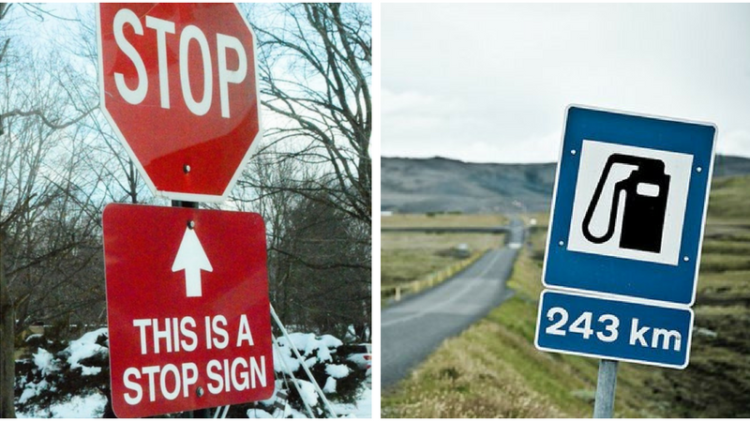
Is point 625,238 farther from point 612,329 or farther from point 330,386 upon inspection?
point 330,386

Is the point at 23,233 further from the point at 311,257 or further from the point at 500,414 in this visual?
the point at 500,414

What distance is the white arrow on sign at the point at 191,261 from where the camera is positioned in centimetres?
139

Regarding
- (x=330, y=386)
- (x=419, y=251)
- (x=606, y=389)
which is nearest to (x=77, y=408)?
(x=330, y=386)

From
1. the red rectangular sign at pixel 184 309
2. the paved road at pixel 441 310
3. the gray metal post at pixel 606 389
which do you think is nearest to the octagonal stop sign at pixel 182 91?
the red rectangular sign at pixel 184 309

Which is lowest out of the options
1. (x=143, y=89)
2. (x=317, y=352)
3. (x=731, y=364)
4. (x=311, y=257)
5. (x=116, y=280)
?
(x=731, y=364)

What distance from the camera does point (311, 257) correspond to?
3.21m

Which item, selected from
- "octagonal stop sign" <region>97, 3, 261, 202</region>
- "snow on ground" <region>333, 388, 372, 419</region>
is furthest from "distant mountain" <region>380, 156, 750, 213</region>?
"octagonal stop sign" <region>97, 3, 261, 202</region>

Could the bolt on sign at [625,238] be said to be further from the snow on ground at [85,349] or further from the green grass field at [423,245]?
the green grass field at [423,245]

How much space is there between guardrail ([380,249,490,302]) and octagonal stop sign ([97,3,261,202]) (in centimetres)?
259

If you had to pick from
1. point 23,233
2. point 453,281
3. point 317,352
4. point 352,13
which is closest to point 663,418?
point 453,281

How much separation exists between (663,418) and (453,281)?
1321mm

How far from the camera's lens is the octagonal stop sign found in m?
1.37

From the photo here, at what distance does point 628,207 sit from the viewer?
59.2 inches

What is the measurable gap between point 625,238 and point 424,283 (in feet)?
8.89
